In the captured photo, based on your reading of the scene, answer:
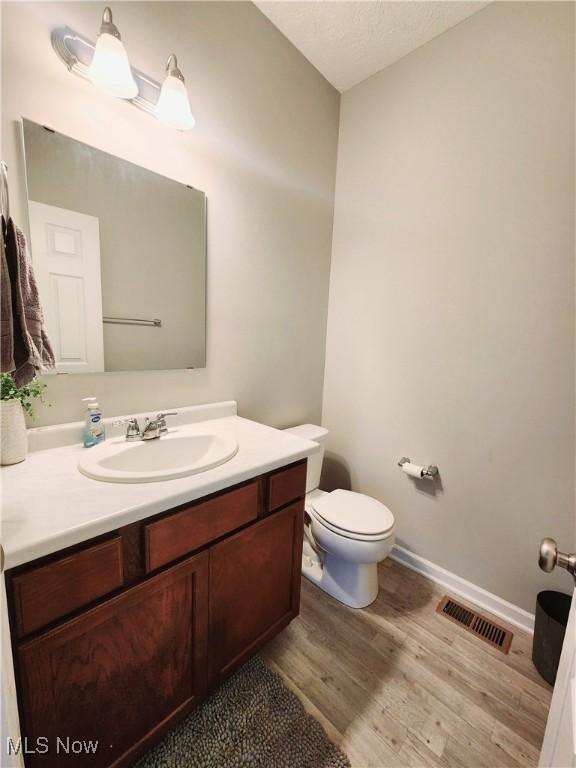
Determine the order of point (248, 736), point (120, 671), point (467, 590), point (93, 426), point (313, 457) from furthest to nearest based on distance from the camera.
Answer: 1. point (313, 457)
2. point (467, 590)
3. point (93, 426)
4. point (248, 736)
5. point (120, 671)

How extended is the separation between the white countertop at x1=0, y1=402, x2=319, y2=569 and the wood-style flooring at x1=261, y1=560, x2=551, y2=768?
2.75 feet

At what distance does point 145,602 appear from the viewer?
0.82 metres

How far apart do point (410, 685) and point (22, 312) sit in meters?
1.72

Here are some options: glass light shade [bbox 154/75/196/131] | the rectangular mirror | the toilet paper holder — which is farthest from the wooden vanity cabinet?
glass light shade [bbox 154/75/196/131]

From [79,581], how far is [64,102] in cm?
138

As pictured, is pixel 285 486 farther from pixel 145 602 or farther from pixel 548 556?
pixel 548 556

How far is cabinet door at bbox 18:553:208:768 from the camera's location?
680 millimetres

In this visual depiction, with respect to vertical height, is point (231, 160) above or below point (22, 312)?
above

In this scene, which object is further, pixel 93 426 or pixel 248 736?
pixel 93 426

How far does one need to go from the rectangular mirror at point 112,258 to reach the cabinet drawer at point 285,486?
66cm

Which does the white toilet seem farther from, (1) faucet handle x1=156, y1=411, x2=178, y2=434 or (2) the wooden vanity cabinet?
(1) faucet handle x1=156, y1=411, x2=178, y2=434

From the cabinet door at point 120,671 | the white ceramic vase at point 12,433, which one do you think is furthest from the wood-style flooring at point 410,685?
the white ceramic vase at point 12,433

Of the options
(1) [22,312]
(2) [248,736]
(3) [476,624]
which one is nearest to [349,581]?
(3) [476,624]

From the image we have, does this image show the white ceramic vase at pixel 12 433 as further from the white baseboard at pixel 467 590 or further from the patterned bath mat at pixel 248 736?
the white baseboard at pixel 467 590
